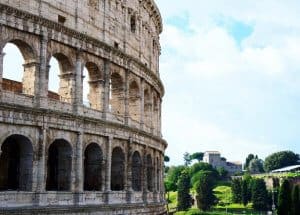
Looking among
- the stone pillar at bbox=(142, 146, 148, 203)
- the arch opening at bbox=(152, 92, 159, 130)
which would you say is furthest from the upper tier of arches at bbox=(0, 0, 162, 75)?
the stone pillar at bbox=(142, 146, 148, 203)

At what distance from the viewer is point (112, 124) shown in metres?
24.0

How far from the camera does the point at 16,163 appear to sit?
20.8 metres

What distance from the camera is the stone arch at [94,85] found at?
24.2m

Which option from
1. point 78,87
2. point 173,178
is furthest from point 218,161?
point 78,87

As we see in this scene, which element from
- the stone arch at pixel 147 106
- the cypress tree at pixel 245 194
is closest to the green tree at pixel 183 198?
the cypress tree at pixel 245 194

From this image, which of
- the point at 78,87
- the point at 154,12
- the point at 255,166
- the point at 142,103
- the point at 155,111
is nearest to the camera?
the point at 78,87

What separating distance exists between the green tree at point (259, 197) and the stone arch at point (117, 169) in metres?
52.9

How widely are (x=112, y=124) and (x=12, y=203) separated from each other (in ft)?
22.9

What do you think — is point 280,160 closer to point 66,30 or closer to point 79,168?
point 79,168

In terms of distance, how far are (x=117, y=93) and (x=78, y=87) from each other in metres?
4.16

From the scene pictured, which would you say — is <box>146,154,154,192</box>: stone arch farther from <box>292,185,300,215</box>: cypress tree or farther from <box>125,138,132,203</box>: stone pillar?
<box>292,185,300,215</box>: cypress tree

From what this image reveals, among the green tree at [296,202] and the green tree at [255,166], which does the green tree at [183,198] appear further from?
the green tree at [255,166]

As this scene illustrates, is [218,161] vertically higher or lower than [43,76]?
higher

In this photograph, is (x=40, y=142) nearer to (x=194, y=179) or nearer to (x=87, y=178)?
(x=87, y=178)
